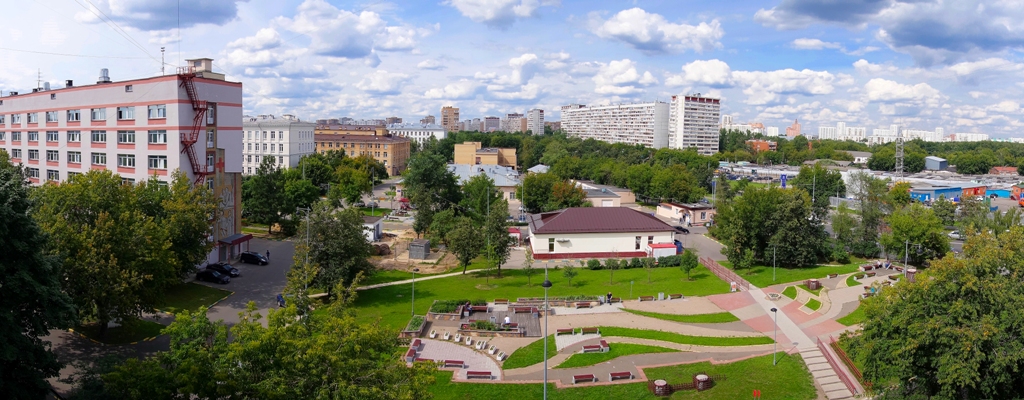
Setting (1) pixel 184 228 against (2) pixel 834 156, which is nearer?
(1) pixel 184 228

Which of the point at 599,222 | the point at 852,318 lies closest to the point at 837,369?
the point at 852,318

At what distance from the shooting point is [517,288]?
34281 millimetres

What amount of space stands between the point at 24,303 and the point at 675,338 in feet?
68.8

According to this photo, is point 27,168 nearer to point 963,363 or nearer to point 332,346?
point 332,346

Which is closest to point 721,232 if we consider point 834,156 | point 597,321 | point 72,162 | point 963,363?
point 597,321

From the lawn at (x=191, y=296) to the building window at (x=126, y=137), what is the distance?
36.5 ft

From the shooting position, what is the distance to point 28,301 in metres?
15.2

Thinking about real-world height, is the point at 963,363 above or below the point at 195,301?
above

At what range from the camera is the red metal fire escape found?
3584 centimetres

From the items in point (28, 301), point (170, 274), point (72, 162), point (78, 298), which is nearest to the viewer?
point (28, 301)

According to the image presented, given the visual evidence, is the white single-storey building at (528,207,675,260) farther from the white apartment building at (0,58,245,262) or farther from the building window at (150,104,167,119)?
the building window at (150,104,167,119)

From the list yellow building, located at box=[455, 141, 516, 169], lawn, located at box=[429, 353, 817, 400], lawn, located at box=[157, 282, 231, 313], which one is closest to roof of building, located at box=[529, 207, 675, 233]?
lawn, located at box=[157, 282, 231, 313]

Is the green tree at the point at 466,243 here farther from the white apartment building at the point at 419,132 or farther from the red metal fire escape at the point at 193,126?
the white apartment building at the point at 419,132

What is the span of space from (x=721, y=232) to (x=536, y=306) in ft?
59.2
